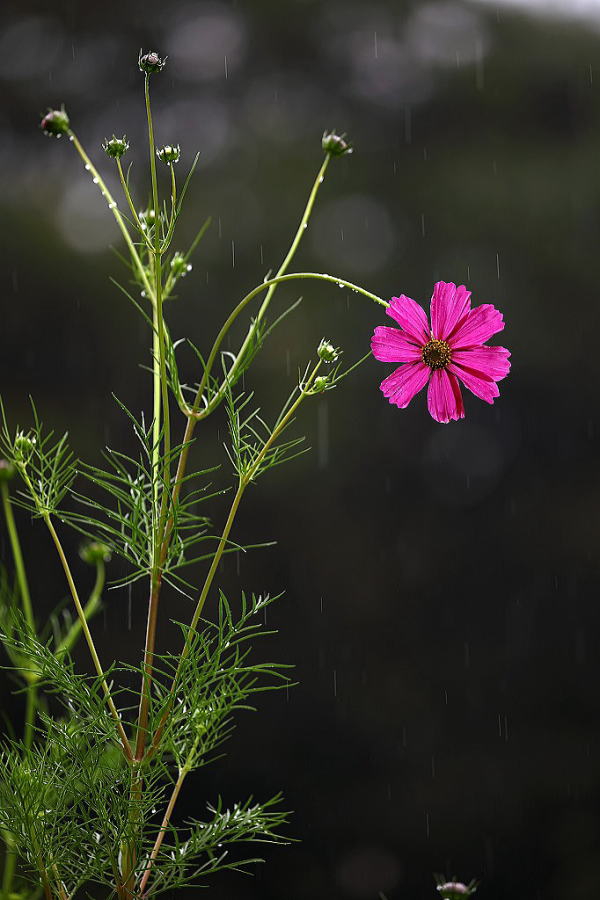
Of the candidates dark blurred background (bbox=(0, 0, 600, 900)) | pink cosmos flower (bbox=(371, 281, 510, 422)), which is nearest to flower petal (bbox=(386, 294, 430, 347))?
pink cosmos flower (bbox=(371, 281, 510, 422))

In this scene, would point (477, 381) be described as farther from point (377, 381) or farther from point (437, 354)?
point (377, 381)

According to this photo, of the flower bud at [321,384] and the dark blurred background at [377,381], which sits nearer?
the flower bud at [321,384]

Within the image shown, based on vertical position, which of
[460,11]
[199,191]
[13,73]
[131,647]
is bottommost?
[131,647]

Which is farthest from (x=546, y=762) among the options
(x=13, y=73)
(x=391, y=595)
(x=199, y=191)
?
(x=13, y=73)

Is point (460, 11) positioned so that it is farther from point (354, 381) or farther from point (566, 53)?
point (354, 381)

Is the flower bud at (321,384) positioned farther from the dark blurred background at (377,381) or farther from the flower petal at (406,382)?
the dark blurred background at (377,381)

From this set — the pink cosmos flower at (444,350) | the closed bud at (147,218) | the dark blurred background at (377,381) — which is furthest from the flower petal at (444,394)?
the dark blurred background at (377,381)

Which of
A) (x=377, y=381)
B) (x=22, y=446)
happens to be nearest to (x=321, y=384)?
(x=22, y=446)
